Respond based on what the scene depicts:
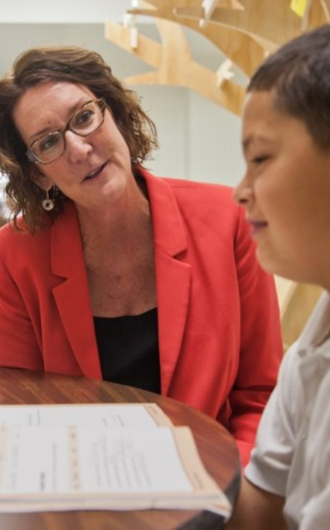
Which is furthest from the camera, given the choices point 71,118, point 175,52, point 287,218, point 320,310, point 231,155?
point 231,155

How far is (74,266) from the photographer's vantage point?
1.35 m

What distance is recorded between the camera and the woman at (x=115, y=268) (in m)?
1.28

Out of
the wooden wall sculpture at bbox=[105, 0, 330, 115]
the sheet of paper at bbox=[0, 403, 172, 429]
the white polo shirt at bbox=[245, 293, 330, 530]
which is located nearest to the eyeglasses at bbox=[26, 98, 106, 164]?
the wooden wall sculpture at bbox=[105, 0, 330, 115]

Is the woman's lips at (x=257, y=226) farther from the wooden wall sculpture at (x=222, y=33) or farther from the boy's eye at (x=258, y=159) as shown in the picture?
the wooden wall sculpture at (x=222, y=33)

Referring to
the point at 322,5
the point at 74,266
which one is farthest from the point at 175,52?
the point at 74,266

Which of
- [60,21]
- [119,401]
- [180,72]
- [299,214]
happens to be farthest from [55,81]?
[60,21]

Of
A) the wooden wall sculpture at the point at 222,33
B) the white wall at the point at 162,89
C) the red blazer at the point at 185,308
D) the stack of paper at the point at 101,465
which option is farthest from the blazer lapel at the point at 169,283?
the white wall at the point at 162,89

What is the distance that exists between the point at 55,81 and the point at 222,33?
2.42 ft

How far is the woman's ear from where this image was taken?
1.45 meters

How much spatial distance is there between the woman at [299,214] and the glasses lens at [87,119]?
0.64m

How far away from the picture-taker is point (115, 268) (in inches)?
55.3

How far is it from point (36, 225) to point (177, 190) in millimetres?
335

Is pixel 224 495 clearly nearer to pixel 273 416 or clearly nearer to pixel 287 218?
pixel 273 416

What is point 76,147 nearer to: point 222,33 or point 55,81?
point 55,81
